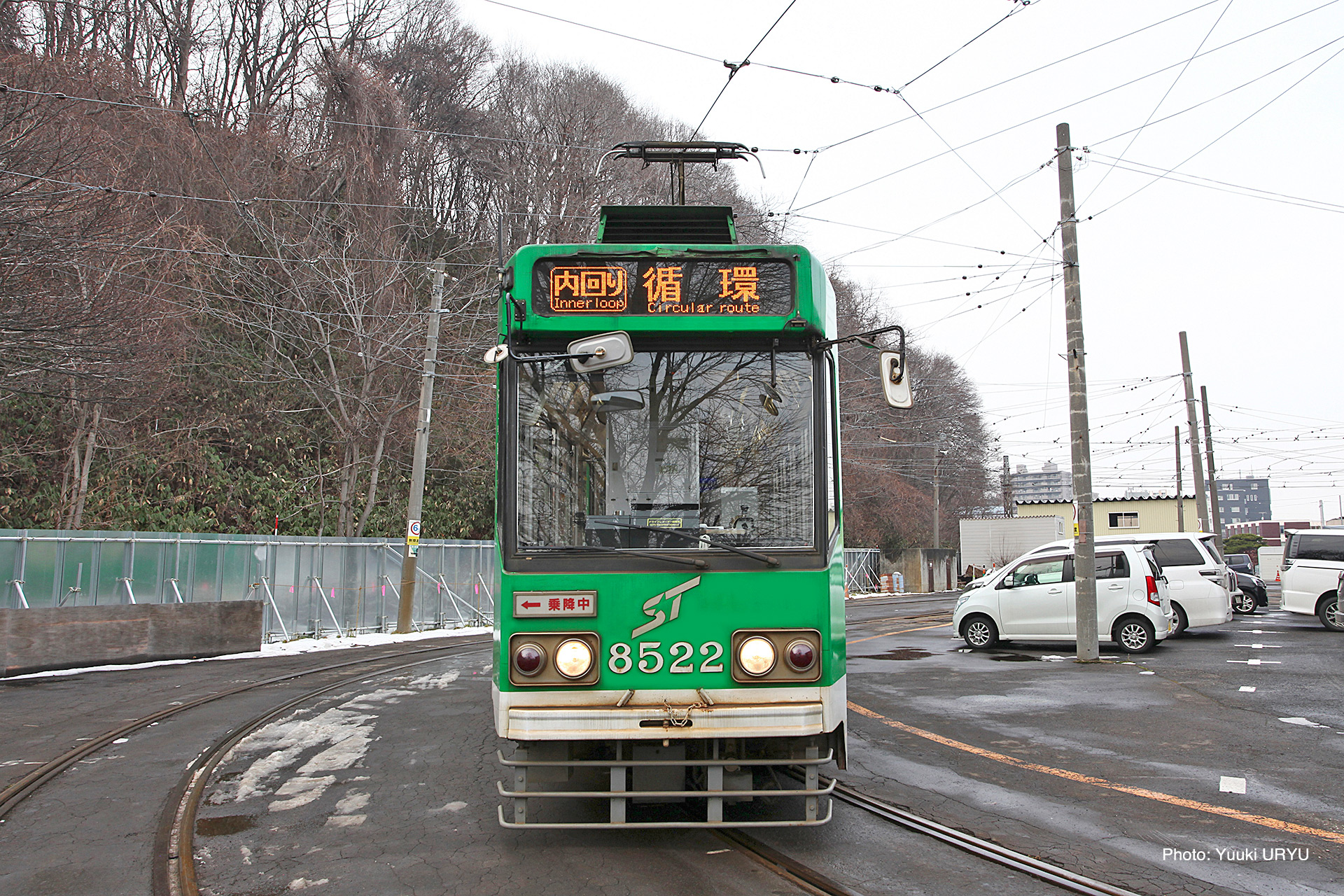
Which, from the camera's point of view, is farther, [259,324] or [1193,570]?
[259,324]

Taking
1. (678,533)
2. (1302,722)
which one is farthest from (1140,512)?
(678,533)

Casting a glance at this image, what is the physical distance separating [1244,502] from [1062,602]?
200 meters

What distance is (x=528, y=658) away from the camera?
4.95 m

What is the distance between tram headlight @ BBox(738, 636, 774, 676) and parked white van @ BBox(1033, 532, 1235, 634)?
12630mm

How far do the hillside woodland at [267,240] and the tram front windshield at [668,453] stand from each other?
10.6 m

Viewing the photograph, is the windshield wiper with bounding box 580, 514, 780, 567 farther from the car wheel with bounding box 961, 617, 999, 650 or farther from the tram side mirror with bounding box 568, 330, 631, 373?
the car wheel with bounding box 961, 617, 999, 650

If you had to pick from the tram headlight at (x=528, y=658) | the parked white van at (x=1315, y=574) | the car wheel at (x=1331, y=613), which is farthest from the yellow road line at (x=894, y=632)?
the tram headlight at (x=528, y=658)

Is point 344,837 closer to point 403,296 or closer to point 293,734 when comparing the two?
point 293,734

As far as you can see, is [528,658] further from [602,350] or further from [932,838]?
[932,838]

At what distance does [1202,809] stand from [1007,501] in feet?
196

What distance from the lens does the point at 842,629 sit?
18.5ft

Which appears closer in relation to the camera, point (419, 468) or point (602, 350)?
point (602, 350)

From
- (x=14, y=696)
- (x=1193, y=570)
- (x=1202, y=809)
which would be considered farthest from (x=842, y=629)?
(x=1193, y=570)

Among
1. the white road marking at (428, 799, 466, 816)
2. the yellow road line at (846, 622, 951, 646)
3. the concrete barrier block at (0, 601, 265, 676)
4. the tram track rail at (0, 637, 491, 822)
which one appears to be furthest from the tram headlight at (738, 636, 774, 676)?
the yellow road line at (846, 622, 951, 646)
